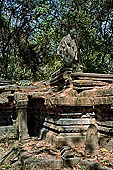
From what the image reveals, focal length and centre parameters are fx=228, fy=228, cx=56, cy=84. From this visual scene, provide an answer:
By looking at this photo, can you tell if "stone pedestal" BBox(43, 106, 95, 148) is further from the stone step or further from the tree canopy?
the tree canopy

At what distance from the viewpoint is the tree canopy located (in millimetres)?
18672

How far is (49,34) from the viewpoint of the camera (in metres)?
19.0

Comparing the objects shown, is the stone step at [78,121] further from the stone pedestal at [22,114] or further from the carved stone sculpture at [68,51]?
the stone pedestal at [22,114]

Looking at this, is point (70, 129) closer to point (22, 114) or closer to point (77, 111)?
point (77, 111)

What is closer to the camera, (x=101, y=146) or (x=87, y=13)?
(x=101, y=146)

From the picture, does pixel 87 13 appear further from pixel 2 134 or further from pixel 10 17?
pixel 2 134

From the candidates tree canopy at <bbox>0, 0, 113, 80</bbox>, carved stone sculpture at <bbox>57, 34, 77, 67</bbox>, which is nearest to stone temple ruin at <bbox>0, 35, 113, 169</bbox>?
carved stone sculpture at <bbox>57, 34, 77, 67</bbox>

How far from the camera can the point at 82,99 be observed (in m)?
6.61

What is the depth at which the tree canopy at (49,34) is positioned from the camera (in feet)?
61.3

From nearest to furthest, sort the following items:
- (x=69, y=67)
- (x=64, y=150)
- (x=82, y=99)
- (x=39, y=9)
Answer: (x=64, y=150) → (x=82, y=99) → (x=69, y=67) → (x=39, y=9)

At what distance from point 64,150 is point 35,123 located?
206 inches

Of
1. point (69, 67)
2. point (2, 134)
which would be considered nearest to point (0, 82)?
point (2, 134)

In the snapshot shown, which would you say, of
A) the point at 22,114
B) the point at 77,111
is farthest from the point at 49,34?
the point at 77,111

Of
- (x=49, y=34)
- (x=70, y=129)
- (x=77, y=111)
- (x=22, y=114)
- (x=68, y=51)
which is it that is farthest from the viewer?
(x=49, y=34)
